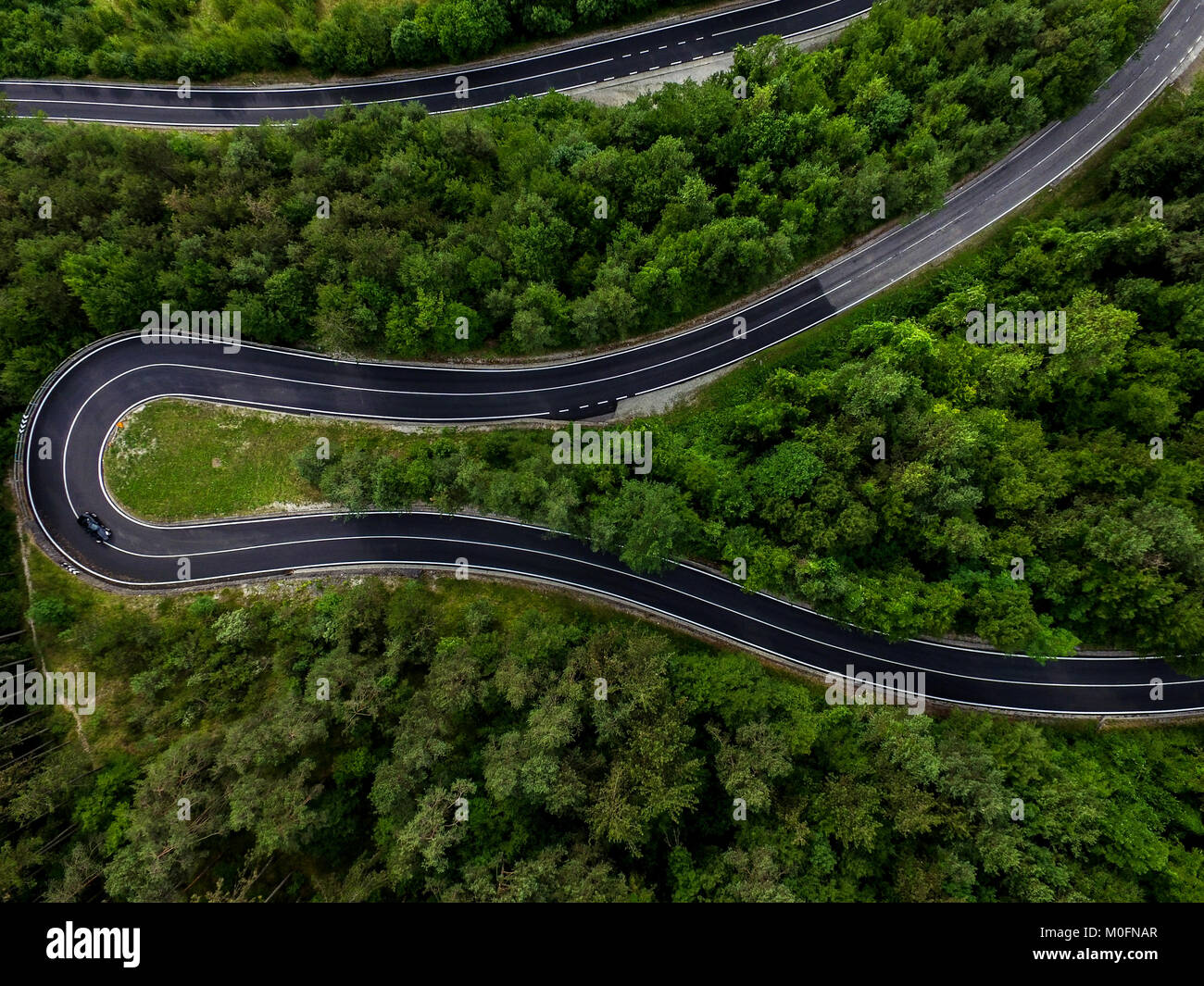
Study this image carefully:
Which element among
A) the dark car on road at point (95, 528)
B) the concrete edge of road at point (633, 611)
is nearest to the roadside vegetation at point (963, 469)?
the dark car on road at point (95, 528)

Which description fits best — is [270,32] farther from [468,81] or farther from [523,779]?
[523,779]

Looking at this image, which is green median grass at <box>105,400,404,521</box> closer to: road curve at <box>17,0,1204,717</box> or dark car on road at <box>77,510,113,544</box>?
road curve at <box>17,0,1204,717</box>

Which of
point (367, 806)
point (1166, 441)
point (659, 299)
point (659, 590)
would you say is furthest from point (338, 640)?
point (1166, 441)

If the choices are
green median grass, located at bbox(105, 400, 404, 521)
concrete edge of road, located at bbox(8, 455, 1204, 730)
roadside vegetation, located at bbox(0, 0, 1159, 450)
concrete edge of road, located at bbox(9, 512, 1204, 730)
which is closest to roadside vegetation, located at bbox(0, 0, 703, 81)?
roadside vegetation, located at bbox(0, 0, 1159, 450)

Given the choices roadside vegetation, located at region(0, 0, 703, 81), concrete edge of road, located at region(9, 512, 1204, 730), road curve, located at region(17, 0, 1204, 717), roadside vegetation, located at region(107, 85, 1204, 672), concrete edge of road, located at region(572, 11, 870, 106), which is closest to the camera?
roadside vegetation, located at region(107, 85, 1204, 672)

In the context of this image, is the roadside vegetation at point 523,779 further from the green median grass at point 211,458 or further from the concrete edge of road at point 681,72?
the concrete edge of road at point 681,72

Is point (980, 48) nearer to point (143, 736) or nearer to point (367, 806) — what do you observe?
point (367, 806)

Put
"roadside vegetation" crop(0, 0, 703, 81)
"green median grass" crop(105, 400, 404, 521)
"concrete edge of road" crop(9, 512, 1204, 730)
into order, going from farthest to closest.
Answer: "roadside vegetation" crop(0, 0, 703, 81), "green median grass" crop(105, 400, 404, 521), "concrete edge of road" crop(9, 512, 1204, 730)

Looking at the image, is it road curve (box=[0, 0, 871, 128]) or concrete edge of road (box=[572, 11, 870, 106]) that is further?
road curve (box=[0, 0, 871, 128])
